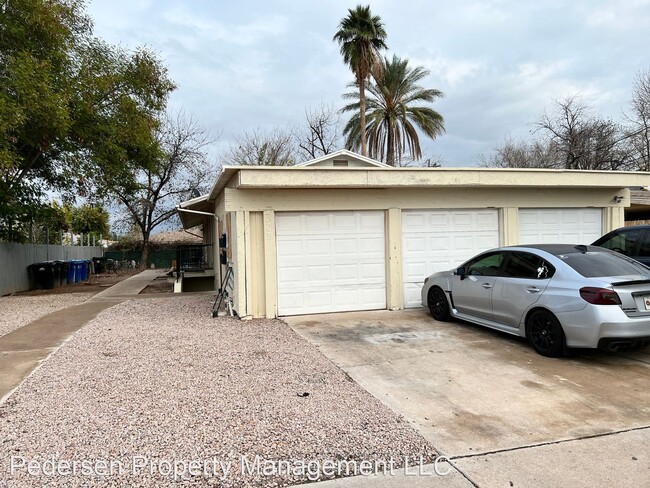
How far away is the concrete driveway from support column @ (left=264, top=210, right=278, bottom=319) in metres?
1.52

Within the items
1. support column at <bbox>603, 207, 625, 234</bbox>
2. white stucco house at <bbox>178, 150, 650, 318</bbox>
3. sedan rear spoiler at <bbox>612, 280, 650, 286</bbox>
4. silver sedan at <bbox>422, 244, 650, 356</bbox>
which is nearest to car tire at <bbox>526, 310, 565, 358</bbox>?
silver sedan at <bbox>422, 244, 650, 356</bbox>

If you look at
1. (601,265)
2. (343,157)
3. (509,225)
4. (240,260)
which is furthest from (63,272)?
(601,265)

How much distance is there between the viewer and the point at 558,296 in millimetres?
5934

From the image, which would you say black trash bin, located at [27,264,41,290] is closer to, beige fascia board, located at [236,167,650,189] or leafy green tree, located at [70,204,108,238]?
beige fascia board, located at [236,167,650,189]

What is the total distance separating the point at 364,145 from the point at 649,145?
14611mm

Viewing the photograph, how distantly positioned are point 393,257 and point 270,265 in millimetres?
2675

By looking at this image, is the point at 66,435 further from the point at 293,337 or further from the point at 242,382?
the point at 293,337

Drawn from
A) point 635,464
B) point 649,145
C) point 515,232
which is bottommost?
point 635,464

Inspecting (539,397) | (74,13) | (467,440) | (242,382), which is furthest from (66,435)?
(74,13)

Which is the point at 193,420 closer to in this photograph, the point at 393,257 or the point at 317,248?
the point at 317,248

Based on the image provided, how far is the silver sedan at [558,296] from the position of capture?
18.0 ft

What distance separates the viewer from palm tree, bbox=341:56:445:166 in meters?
25.1

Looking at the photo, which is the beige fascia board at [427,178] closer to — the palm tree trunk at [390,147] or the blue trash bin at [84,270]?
the palm tree trunk at [390,147]

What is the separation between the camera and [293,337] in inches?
291
